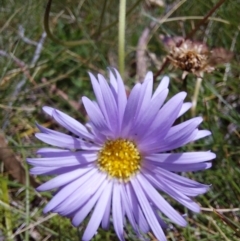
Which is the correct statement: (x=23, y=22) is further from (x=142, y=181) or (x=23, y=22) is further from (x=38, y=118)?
(x=142, y=181)

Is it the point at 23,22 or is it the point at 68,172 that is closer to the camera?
the point at 68,172

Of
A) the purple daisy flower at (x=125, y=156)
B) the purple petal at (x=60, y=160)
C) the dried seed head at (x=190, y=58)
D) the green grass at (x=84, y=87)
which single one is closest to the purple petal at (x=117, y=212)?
the purple daisy flower at (x=125, y=156)

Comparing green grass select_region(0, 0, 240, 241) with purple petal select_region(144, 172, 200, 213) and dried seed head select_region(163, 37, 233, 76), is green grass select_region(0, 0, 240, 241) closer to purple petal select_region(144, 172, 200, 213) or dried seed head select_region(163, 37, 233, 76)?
dried seed head select_region(163, 37, 233, 76)

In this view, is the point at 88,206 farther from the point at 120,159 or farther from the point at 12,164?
the point at 12,164

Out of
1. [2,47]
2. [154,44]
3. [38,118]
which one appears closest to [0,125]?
[38,118]

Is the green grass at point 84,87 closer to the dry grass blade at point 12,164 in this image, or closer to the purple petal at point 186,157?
the dry grass blade at point 12,164

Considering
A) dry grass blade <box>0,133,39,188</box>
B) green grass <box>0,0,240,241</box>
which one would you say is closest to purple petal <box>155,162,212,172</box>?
green grass <box>0,0,240,241</box>
